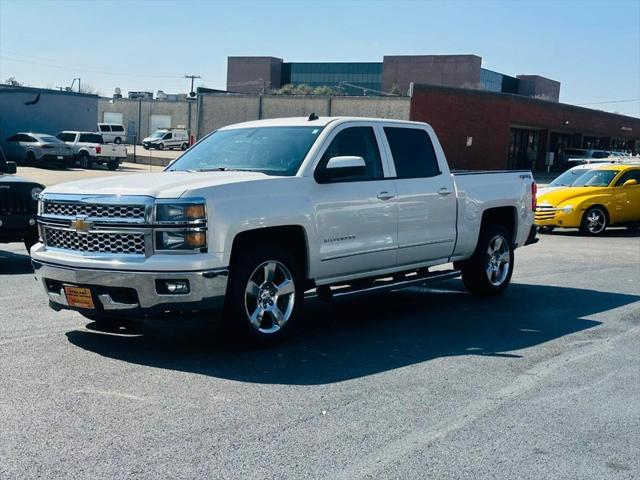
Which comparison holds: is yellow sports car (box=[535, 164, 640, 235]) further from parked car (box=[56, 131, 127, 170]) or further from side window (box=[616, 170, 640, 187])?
parked car (box=[56, 131, 127, 170])

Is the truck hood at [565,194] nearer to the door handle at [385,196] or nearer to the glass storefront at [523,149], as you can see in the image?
the door handle at [385,196]

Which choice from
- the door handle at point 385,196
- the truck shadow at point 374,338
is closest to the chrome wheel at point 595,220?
the truck shadow at point 374,338

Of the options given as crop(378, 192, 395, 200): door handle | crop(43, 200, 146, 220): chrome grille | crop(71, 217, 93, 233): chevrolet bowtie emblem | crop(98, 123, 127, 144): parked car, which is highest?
crop(98, 123, 127, 144): parked car

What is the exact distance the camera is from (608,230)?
70.7 feet

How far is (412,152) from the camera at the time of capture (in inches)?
345

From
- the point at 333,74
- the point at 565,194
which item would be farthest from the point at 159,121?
the point at 565,194

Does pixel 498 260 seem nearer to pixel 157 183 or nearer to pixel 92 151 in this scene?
pixel 157 183

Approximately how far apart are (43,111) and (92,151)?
8173 millimetres

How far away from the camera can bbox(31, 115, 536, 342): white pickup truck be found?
6340mm

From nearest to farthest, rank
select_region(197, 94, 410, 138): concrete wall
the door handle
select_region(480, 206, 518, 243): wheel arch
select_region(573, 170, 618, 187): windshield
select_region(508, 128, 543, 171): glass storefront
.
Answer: the door handle
select_region(480, 206, 518, 243): wheel arch
select_region(573, 170, 618, 187): windshield
select_region(197, 94, 410, 138): concrete wall
select_region(508, 128, 543, 171): glass storefront

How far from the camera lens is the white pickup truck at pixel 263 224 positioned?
20.8 ft

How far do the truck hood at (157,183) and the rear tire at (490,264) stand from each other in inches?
147

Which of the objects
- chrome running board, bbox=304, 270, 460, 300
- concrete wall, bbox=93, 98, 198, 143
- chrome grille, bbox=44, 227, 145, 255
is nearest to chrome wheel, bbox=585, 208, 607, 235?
chrome running board, bbox=304, 270, 460, 300

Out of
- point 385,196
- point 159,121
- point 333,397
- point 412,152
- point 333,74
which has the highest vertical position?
point 333,74
